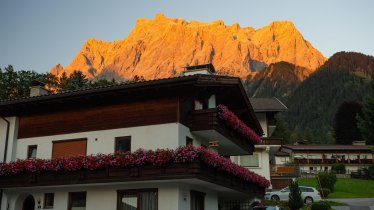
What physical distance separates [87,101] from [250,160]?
24353mm

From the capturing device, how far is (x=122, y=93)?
72.1 feet

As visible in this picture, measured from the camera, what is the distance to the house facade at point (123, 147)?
20.4 meters

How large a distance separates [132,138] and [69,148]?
4017 millimetres

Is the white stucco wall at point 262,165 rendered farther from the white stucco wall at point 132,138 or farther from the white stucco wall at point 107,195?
the white stucco wall at point 132,138

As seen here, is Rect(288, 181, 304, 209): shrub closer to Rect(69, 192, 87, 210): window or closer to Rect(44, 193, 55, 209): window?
Rect(69, 192, 87, 210): window

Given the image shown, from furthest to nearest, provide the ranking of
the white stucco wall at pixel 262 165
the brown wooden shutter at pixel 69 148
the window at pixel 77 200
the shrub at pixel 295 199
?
the white stucco wall at pixel 262 165 → the shrub at pixel 295 199 → the brown wooden shutter at pixel 69 148 → the window at pixel 77 200

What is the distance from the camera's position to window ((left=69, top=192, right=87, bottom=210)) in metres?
22.7

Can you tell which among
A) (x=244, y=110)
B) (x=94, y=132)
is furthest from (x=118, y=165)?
(x=244, y=110)

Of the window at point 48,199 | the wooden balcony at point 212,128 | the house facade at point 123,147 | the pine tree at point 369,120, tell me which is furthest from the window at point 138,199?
the pine tree at point 369,120

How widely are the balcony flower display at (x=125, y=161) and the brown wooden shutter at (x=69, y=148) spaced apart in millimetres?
1483

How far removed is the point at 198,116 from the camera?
2245 cm

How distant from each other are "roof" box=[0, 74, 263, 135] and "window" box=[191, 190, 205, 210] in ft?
17.5

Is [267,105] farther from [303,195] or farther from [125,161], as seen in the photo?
[125,161]

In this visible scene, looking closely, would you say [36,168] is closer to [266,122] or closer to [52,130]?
[52,130]
